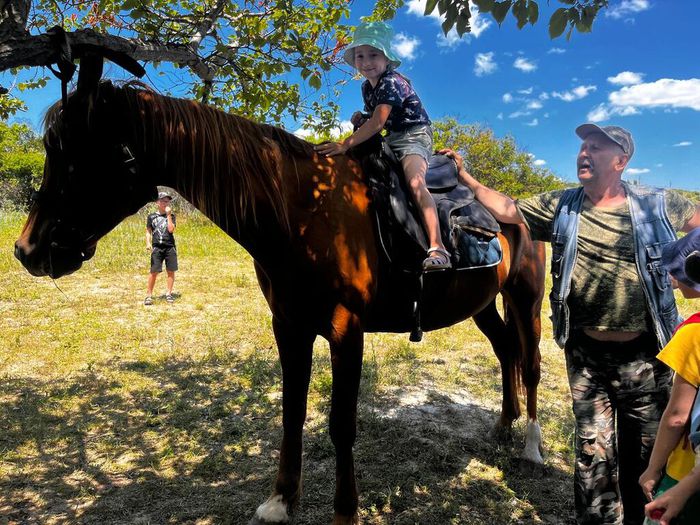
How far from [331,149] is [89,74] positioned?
1159 mm

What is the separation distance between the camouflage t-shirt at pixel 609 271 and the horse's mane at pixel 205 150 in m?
1.46

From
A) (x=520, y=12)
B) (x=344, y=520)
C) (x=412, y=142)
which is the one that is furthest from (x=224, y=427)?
(x=520, y=12)

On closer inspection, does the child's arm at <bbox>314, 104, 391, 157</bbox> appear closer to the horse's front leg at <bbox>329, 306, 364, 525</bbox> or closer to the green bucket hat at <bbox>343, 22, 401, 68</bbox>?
the green bucket hat at <bbox>343, 22, 401, 68</bbox>

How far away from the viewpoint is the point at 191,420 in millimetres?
3887

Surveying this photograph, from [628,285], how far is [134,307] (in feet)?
25.3

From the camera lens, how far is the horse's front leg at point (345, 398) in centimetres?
226

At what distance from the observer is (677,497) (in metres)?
1.29

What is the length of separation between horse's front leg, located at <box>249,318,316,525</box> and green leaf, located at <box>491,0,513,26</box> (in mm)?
1860

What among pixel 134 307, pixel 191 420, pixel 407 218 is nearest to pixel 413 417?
pixel 191 420

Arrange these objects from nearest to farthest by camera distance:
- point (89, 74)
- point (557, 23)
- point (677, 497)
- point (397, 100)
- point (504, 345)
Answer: point (677, 497) < point (89, 74) < point (557, 23) < point (397, 100) < point (504, 345)

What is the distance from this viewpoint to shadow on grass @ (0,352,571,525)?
8.91ft

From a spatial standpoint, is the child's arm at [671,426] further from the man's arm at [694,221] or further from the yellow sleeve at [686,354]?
the man's arm at [694,221]

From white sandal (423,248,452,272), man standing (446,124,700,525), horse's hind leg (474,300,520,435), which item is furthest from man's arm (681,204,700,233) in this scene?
horse's hind leg (474,300,520,435)

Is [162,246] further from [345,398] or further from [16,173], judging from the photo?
[16,173]
